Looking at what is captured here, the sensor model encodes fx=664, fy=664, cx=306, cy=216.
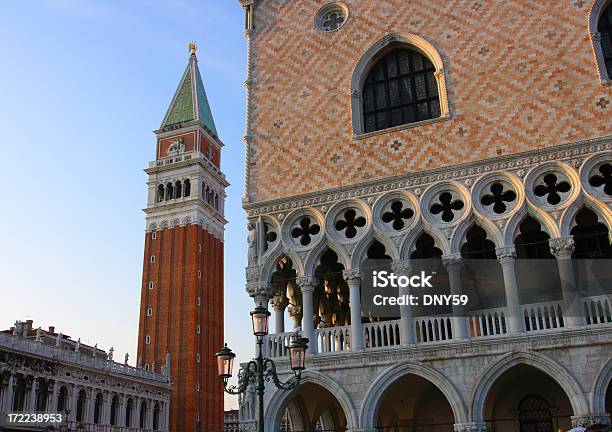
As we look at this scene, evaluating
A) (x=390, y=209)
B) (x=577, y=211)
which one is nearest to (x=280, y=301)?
(x=390, y=209)

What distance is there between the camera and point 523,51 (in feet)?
43.8

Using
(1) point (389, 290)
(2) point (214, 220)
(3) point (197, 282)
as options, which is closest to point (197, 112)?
(2) point (214, 220)

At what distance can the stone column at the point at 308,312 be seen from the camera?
13305 millimetres

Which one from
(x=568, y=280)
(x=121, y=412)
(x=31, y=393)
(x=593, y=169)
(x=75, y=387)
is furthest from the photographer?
(x=121, y=412)

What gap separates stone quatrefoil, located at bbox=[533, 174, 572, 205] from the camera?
12.4 meters

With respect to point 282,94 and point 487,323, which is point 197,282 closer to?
point 282,94

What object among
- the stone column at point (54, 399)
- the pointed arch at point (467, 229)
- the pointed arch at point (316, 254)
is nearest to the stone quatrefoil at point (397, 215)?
the pointed arch at point (467, 229)

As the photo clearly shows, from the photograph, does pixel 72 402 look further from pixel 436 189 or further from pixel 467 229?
pixel 467 229

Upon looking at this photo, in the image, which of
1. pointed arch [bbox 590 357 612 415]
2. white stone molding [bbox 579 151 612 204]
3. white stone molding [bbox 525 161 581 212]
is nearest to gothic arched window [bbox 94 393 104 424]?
white stone molding [bbox 525 161 581 212]

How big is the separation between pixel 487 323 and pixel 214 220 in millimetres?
44725

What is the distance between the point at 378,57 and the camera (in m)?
15.0

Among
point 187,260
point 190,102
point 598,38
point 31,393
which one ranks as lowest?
point 31,393

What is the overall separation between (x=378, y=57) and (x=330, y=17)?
1740 mm

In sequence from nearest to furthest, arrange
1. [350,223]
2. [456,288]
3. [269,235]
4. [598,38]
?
[456,288] → [598,38] → [350,223] → [269,235]
